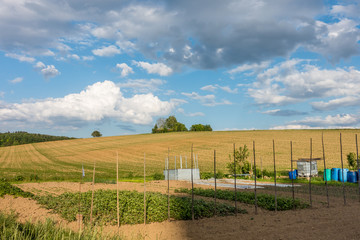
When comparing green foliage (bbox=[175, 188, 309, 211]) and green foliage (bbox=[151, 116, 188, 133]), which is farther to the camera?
green foliage (bbox=[151, 116, 188, 133])

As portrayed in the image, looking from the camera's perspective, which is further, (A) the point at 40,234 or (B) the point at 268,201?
(B) the point at 268,201

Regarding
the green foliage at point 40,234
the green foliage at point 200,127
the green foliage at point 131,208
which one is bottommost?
the green foliage at point 131,208

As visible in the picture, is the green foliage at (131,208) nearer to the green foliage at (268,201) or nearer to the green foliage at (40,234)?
the green foliage at (268,201)

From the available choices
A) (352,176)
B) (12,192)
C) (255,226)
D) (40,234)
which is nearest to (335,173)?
(352,176)

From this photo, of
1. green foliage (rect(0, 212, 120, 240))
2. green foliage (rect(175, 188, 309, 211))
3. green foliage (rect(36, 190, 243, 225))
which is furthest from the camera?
green foliage (rect(175, 188, 309, 211))

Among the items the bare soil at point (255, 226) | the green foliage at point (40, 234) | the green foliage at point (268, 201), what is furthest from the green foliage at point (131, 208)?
the green foliage at point (40, 234)

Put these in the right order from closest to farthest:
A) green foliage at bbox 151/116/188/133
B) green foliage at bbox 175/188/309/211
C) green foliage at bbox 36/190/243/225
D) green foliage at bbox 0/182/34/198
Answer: green foliage at bbox 36/190/243/225 → green foliage at bbox 175/188/309/211 → green foliage at bbox 0/182/34/198 → green foliage at bbox 151/116/188/133

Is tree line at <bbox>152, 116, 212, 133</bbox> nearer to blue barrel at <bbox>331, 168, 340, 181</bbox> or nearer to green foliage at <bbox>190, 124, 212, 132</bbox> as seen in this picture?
green foliage at <bbox>190, 124, 212, 132</bbox>

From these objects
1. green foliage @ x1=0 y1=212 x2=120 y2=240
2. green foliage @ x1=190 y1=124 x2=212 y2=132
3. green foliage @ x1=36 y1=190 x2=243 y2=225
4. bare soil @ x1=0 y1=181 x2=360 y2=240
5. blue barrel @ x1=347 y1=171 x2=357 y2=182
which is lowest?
blue barrel @ x1=347 y1=171 x2=357 y2=182

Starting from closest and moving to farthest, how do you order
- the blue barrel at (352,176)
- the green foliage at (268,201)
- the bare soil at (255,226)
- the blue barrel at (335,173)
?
the bare soil at (255,226) → the green foliage at (268,201) → the blue barrel at (352,176) → the blue barrel at (335,173)

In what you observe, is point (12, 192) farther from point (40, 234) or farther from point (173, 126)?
point (173, 126)

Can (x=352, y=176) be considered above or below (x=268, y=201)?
below

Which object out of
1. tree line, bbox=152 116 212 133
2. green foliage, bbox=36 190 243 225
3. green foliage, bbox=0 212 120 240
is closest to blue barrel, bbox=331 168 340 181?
green foliage, bbox=36 190 243 225

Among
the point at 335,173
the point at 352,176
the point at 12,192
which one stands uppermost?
the point at 12,192
